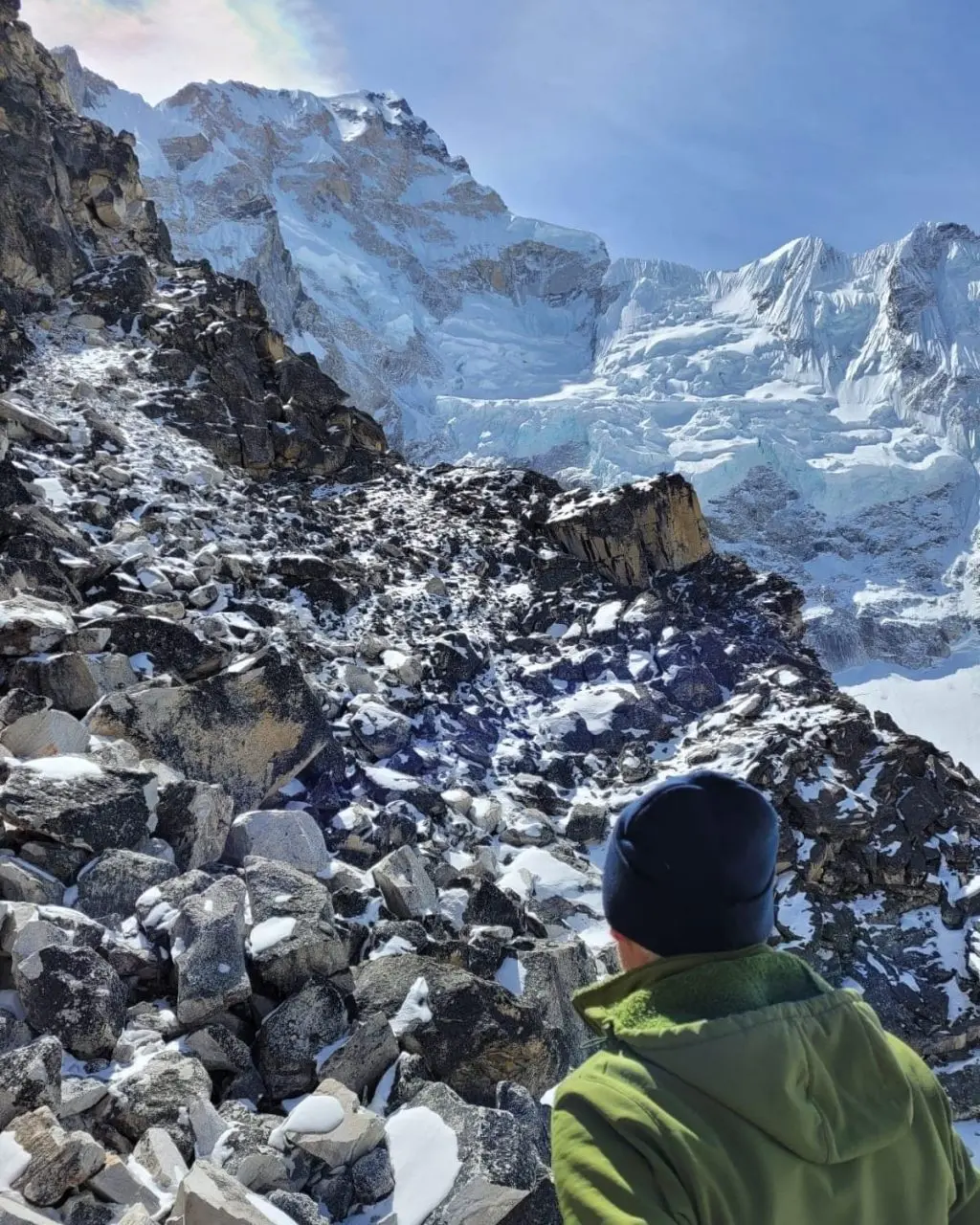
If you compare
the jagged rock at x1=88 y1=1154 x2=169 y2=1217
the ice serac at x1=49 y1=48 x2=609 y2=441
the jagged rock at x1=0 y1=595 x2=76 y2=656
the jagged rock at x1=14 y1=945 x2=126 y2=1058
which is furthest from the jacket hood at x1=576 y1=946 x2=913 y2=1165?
the ice serac at x1=49 y1=48 x2=609 y2=441

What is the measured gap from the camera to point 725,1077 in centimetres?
121

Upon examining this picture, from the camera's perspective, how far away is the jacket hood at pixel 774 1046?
3.97 ft

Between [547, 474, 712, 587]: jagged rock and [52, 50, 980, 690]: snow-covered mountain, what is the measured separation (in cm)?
7539

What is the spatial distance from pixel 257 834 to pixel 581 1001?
15.5ft

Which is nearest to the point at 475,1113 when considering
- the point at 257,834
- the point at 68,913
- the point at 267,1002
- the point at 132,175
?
the point at 267,1002

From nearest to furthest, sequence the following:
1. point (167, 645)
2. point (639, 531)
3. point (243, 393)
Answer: point (167, 645), point (639, 531), point (243, 393)

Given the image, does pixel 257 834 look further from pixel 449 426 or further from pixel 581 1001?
pixel 449 426

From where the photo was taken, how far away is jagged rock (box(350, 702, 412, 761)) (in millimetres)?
10773

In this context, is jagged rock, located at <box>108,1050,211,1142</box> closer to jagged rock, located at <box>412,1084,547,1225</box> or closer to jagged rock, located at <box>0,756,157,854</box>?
jagged rock, located at <box>412,1084,547,1225</box>

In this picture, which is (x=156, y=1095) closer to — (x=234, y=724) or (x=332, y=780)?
(x=234, y=724)

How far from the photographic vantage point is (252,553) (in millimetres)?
15391

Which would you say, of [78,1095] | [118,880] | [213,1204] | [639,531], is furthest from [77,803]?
[639,531]

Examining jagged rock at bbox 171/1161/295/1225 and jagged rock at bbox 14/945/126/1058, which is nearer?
jagged rock at bbox 171/1161/295/1225

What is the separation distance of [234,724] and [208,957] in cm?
394
